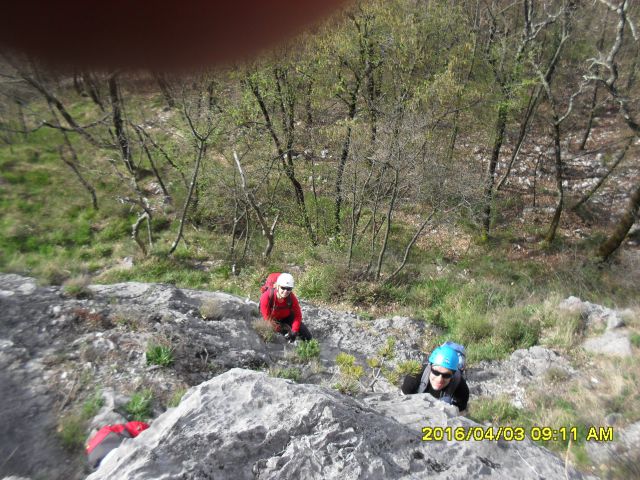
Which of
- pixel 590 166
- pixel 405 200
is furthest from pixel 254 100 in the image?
pixel 590 166

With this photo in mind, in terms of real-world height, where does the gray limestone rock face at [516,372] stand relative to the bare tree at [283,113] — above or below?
below

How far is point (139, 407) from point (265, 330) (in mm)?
3030

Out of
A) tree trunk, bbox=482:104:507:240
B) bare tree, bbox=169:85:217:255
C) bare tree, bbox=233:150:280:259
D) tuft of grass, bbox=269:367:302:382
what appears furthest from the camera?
tree trunk, bbox=482:104:507:240

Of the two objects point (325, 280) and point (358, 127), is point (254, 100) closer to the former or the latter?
point (358, 127)

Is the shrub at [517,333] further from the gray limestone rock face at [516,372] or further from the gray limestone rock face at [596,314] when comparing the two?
the gray limestone rock face at [596,314]

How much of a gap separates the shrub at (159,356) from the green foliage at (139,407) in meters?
0.64

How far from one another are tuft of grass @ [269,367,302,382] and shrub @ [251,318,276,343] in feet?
3.22

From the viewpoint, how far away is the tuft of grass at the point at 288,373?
4539mm

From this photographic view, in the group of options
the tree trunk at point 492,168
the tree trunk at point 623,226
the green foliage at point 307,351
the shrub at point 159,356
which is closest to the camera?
the shrub at point 159,356

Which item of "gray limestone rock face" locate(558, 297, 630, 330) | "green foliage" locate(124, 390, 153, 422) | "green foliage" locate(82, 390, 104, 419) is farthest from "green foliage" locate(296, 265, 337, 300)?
"green foliage" locate(82, 390, 104, 419)

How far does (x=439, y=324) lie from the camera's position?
7852 millimetres

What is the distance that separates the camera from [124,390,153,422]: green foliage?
3.12 m

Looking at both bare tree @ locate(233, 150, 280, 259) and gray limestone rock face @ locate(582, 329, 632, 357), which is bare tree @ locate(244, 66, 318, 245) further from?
gray limestone rock face @ locate(582, 329, 632, 357)
